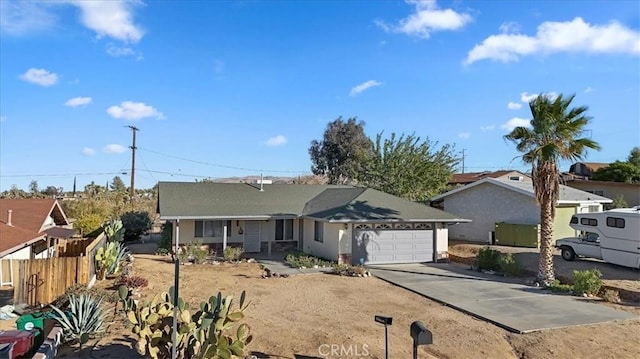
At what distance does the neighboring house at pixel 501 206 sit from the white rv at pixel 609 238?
504 centimetres

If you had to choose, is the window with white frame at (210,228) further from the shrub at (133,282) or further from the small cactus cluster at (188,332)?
the small cactus cluster at (188,332)

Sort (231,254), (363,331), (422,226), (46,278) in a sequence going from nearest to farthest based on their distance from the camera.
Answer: (363,331), (46,278), (231,254), (422,226)

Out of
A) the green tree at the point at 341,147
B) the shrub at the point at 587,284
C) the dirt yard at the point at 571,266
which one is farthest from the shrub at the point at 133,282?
the green tree at the point at 341,147

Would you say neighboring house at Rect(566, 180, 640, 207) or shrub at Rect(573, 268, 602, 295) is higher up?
neighboring house at Rect(566, 180, 640, 207)

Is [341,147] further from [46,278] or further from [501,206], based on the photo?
[46,278]

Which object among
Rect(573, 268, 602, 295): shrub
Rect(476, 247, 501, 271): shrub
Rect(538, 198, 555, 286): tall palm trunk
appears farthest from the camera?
Rect(476, 247, 501, 271): shrub

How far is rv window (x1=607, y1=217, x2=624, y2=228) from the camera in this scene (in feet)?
59.3

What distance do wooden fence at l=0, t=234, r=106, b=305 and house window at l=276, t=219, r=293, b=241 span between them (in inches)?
532

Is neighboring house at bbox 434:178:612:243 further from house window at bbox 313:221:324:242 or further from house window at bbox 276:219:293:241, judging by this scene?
house window at bbox 276:219:293:241

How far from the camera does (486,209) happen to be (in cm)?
2950

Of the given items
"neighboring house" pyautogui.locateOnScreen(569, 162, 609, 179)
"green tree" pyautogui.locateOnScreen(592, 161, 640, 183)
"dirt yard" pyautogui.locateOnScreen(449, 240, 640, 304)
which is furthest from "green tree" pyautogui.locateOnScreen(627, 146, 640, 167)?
"dirt yard" pyautogui.locateOnScreen(449, 240, 640, 304)

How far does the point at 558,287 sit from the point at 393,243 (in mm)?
8215

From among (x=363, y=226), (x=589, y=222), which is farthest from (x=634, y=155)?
(x=363, y=226)

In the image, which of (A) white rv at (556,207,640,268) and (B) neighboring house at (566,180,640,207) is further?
(B) neighboring house at (566,180,640,207)
